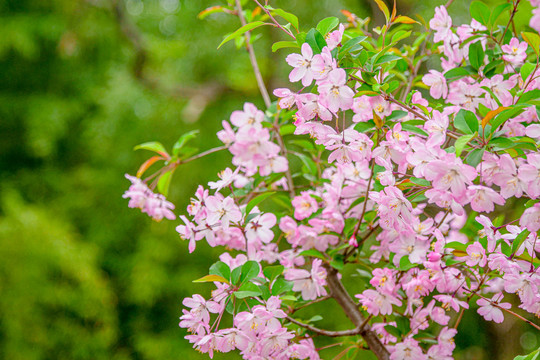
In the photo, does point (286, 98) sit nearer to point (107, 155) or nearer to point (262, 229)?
point (262, 229)

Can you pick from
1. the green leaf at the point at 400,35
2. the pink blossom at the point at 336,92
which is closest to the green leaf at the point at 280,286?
the pink blossom at the point at 336,92

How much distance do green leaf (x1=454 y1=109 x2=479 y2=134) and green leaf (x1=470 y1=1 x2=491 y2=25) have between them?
0.24 meters

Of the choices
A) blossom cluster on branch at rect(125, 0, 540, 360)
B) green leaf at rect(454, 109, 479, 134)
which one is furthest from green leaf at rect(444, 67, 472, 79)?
green leaf at rect(454, 109, 479, 134)

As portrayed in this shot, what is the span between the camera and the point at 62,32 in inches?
103

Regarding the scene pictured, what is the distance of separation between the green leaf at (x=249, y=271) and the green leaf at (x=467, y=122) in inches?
10.9

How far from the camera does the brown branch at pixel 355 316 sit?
0.69 m

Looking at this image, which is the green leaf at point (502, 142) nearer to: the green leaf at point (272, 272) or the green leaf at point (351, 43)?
the green leaf at point (351, 43)

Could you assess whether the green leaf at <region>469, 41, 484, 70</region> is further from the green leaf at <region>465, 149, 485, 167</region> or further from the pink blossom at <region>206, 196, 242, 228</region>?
the pink blossom at <region>206, 196, 242, 228</region>

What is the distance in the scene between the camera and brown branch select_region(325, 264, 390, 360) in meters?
0.69

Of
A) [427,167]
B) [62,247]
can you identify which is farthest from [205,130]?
[427,167]

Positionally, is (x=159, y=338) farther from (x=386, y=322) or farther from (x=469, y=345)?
(x=386, y=322)

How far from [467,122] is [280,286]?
0.29 meters

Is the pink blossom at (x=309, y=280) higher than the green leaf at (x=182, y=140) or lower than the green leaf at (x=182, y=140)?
lower

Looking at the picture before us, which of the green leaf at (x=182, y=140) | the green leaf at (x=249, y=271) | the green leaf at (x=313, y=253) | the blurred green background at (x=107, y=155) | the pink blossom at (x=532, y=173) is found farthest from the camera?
the blurred green background at (x=107, y=155)
